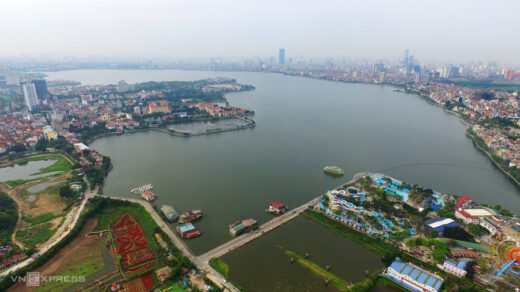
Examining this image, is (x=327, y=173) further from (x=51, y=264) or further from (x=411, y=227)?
(x=51, y=264)

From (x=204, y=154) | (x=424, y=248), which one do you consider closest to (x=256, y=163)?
(x=204, y=154)

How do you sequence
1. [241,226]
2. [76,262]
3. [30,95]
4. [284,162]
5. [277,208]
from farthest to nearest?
[30,95] → [284,162] → [277,208] → [241,226] → [76,262]

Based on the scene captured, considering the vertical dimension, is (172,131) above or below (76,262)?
above

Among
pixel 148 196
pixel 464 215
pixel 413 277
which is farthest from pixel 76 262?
pixel 464 215

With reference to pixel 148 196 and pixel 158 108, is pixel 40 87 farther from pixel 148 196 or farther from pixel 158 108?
pixel 148 196

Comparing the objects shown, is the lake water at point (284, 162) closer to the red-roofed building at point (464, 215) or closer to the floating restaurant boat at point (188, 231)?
the floating restaurant boat at point (188, 231)

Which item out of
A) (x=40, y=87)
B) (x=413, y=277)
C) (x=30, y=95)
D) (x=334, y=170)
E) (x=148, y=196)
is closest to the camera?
(x=413, y=277)
